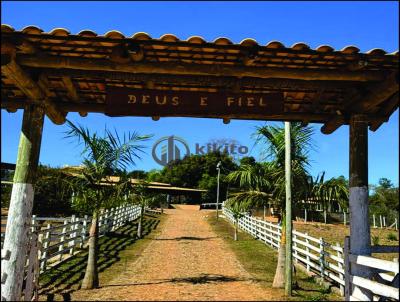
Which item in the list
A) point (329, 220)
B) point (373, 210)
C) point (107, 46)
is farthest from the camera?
point (373, 210)

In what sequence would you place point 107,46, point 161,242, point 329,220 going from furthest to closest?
point 329,220
point 161,242
point 107,46

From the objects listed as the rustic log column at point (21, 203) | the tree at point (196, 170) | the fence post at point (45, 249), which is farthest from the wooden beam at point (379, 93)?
the tree at point (196, 170)

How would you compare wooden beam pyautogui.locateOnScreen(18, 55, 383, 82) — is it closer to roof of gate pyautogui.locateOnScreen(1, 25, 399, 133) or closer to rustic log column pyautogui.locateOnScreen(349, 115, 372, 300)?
roof of gate pyautogui.locateOnScreen(1, 25, 399, 133)

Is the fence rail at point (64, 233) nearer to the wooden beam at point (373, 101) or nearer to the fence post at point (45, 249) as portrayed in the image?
the fence post at point (45, 249)

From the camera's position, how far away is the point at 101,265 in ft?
41.7

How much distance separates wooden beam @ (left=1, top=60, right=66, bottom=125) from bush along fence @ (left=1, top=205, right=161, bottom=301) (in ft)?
6.45

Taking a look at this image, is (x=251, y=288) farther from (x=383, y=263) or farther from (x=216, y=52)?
(x=216, y=52)

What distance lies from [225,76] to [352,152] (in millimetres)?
2543

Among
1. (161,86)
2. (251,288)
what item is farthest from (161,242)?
(161,86)

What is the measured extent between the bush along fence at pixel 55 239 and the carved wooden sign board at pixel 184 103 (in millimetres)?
2448

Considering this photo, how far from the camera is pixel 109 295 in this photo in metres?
8.66

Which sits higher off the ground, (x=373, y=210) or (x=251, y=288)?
(x=373, y=210)

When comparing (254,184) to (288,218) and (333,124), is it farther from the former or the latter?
(333,124)

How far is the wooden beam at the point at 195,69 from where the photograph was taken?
5.68m
